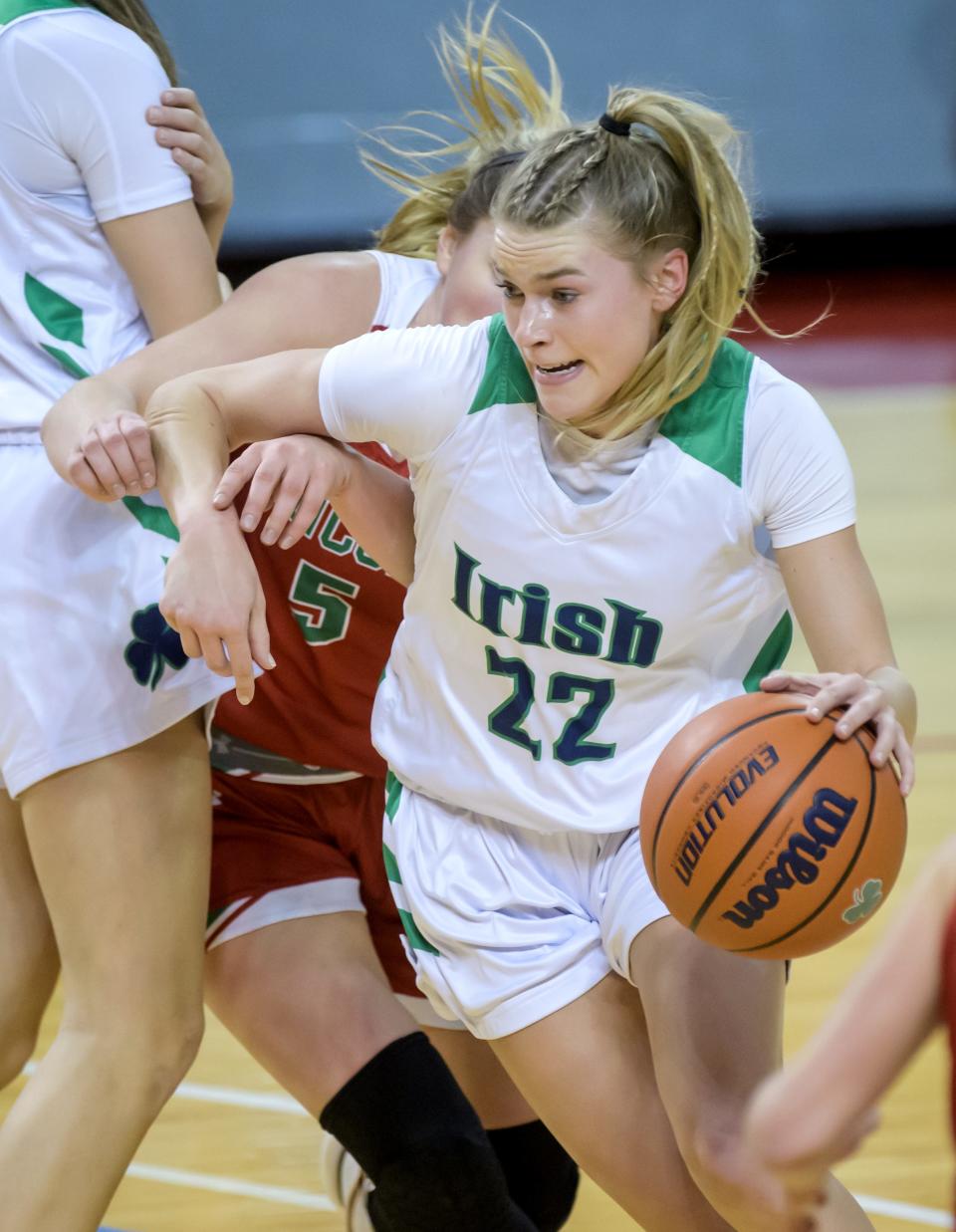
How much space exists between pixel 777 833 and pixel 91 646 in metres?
1.10

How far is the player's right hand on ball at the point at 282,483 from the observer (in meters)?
2.35

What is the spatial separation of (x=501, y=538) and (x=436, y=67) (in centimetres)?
1010

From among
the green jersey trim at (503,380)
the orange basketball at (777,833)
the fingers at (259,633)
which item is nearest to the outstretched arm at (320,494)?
the fingers at (259,633)

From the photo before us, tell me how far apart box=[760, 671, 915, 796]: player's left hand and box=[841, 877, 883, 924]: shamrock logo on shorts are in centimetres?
12

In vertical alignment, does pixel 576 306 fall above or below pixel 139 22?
below

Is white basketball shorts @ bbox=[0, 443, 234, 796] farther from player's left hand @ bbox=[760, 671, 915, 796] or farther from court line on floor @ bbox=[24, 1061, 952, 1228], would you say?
court line on floor @ bbox=[24, 1061, 952, 1228]

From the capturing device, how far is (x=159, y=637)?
266 cm

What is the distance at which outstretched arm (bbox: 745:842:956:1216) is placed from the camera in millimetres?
1282

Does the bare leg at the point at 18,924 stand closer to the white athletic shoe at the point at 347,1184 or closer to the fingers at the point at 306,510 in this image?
the white athletic shoe at the point at 347,1184

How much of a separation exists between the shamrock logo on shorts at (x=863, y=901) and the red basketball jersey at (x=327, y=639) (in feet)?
3.52

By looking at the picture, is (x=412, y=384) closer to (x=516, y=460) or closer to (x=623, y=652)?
(x=516, y=460)

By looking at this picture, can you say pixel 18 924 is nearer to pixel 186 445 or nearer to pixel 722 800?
pixel 186 445

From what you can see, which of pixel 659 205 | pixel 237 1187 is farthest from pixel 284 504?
pixel 237 1187

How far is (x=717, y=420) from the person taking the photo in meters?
2.38
